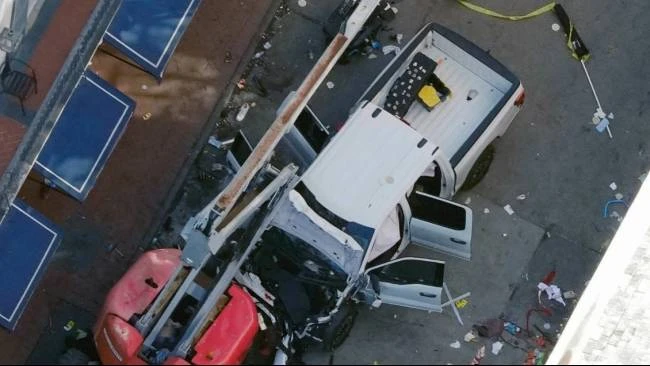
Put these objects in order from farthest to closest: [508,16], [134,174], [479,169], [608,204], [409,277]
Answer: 1. [508,16]
2. [134,174]
3. [608,204]
4. [479,169]
5. [409,277]

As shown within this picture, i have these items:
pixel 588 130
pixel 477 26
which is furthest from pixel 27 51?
pixel 588 130

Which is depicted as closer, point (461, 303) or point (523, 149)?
point (461, 303)

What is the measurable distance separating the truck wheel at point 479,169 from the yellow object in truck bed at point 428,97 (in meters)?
1.10

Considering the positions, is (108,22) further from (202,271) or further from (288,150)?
(202,271)

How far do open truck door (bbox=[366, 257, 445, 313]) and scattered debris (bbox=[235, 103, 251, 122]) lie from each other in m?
3.44

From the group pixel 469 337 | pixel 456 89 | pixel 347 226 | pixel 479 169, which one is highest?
pixel 456 89

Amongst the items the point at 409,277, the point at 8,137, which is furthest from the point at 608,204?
the point at 8,137

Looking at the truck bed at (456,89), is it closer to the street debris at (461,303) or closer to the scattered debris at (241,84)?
the street debris at (461,303)

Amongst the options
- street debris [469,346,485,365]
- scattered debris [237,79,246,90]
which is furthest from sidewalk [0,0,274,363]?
street debris [469,346,485,365]

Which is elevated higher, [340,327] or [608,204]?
[608,204]

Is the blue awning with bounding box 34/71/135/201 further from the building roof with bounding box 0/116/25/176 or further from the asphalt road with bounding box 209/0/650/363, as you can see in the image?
the asphalt road with bounding box 209/0/650/363

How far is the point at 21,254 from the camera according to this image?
48.9 feet

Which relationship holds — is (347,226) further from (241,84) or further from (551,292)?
(241,84)

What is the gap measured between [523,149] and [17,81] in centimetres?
737
